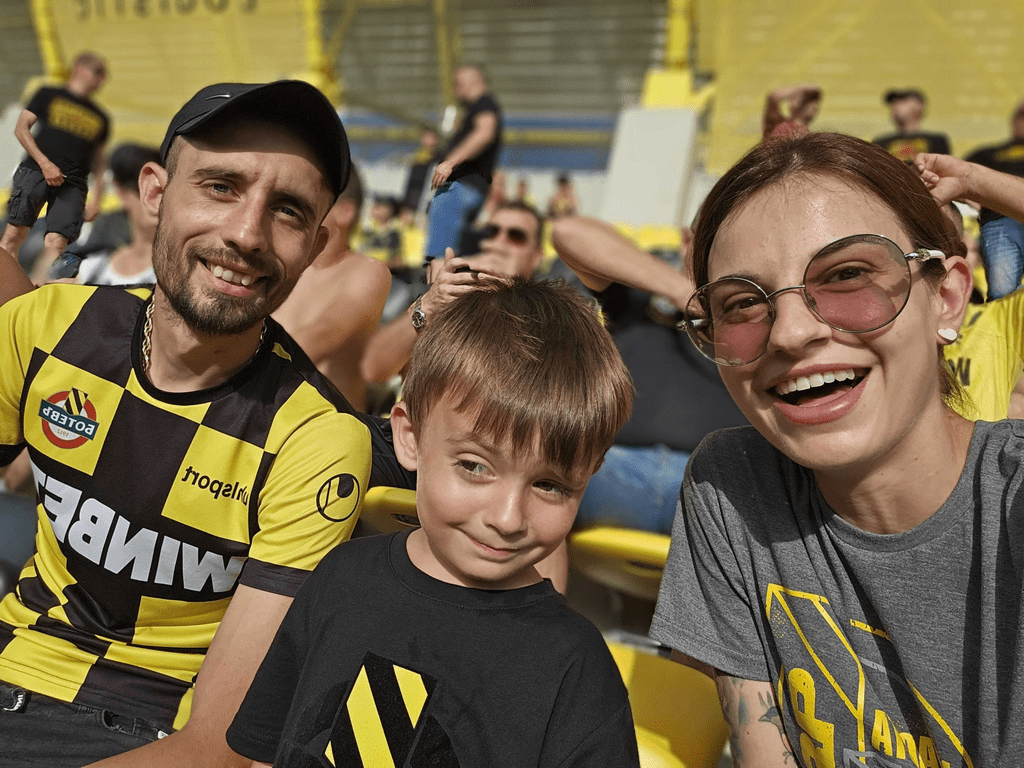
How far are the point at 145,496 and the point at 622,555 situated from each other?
1248mm

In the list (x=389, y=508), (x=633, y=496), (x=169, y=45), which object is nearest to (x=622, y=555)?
(x=633, y=496)

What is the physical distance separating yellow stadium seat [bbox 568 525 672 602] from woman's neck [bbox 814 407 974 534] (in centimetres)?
93

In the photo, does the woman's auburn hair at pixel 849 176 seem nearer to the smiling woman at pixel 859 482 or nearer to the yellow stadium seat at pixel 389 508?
the smiling woman at pixel 859 482

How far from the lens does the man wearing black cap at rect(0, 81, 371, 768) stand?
1.47 meters

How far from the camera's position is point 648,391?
2557 mm

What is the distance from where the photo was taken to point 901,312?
111 cm

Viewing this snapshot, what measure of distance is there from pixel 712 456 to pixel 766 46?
10.2 meters

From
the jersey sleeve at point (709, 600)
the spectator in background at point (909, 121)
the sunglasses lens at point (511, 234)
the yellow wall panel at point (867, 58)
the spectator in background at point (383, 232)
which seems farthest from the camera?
the yellow wall panel at point (867, 58)

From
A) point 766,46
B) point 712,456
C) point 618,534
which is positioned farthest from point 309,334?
point 766,46

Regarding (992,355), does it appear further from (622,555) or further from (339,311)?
(339,311)

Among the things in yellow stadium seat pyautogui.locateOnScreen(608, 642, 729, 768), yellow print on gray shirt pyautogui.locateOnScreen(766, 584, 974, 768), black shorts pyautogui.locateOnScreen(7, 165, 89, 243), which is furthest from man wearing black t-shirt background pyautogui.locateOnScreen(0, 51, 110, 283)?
yellow print on gray shirt pyautogui.locateOnScreen(766, 584, 974, 768)

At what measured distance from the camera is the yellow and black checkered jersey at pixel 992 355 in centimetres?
183

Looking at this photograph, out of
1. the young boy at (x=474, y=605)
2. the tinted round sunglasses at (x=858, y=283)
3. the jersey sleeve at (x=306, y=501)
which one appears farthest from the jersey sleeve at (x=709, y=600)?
the jersey sleeve at (x=306, y=501)

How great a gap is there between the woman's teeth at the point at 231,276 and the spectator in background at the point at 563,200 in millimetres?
8809
